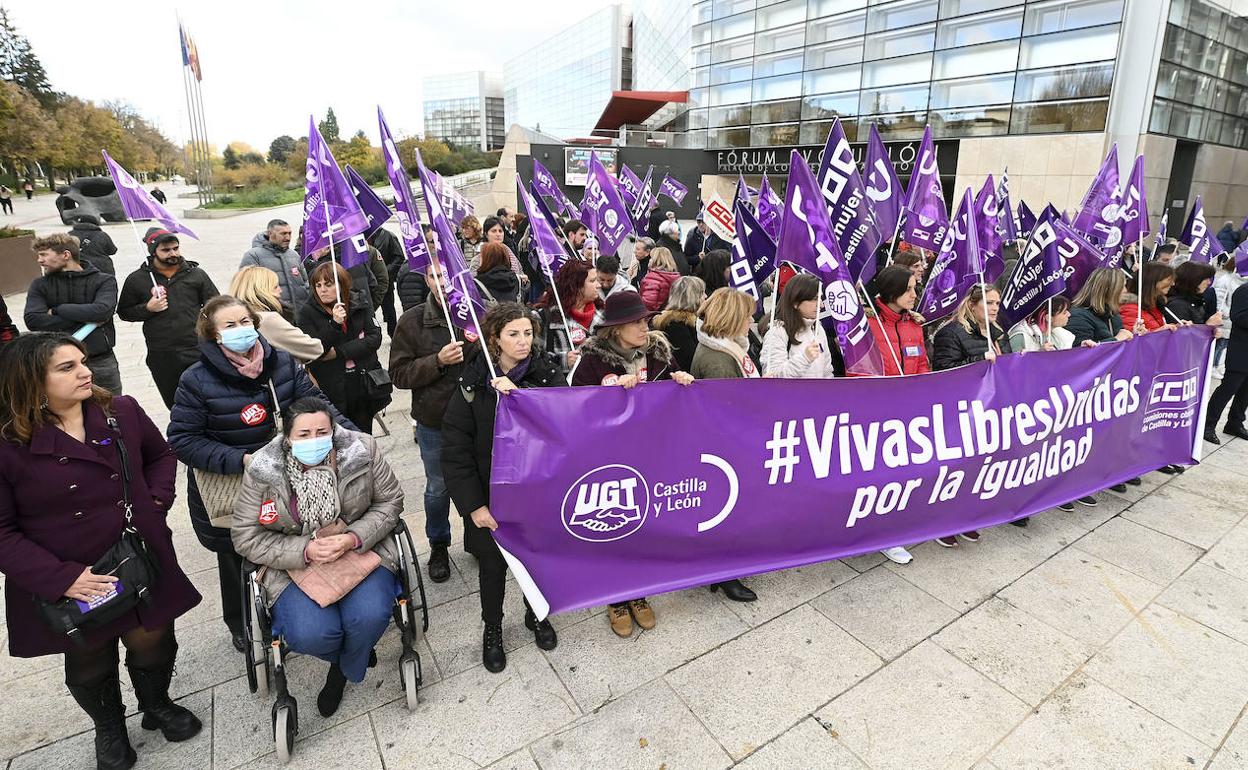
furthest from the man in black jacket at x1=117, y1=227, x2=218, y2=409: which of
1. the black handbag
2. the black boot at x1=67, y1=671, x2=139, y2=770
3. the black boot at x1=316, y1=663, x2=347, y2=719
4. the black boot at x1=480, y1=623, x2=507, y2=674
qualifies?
the black boot at x1=480, y1=623, x2=507, y2=674

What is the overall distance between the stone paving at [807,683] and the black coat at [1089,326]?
6.37ft

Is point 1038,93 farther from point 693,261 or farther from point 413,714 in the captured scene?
point 413,714

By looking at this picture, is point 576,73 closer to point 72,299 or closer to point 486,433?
point 72,299

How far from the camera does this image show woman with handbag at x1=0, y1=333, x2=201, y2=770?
7.77ft

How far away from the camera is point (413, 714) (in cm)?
300

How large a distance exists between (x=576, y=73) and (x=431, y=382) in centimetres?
8475

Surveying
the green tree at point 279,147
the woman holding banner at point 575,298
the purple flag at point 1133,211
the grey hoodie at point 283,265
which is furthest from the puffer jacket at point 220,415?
the green tree at point 279,147

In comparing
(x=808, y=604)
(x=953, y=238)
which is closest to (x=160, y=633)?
(x=808, y=604)

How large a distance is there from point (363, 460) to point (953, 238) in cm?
446

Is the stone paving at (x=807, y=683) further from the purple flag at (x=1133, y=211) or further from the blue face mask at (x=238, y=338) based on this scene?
the purple flag at (x=1133, y=211)

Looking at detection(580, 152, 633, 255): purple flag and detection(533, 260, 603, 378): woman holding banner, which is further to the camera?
detection(580, 152, 633, 255): purple flag

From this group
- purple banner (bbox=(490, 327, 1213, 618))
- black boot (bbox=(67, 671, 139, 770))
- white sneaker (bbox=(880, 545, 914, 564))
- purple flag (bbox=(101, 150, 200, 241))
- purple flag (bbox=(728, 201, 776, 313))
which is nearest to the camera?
black boot (bbox=(67, 671, 139, 770))

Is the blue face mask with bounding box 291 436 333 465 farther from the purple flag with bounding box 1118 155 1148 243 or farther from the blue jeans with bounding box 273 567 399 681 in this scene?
the purple flag with bounding box 1118 155 1148 243

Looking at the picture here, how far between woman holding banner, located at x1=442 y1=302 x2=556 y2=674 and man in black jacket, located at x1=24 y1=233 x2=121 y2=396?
12.8 feet
